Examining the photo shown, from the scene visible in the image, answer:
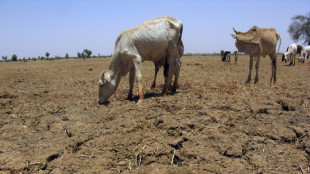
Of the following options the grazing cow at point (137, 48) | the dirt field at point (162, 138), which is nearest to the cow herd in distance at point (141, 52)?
the grazing cow at point (137, 48)

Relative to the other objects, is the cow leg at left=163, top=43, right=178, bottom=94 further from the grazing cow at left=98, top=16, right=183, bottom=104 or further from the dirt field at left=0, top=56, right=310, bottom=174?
the dirt field at left=0, top=56, right=310, bottom=174

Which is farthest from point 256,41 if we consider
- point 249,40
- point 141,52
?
point 141,52

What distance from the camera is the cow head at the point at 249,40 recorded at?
910cm

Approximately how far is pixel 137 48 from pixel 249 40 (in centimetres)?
471

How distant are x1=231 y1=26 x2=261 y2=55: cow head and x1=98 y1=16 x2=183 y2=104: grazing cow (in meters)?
3.23

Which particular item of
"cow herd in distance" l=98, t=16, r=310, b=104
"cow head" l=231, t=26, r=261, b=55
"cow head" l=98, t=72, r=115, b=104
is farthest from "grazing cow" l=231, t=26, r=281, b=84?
"cow head" l=98, t=72, r=115, b=104

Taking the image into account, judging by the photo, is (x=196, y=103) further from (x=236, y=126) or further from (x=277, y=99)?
(x=277, y=99)

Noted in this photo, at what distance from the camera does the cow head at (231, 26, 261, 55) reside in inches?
358

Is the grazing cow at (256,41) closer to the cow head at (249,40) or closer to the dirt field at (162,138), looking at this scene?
the cow head at (249,40)

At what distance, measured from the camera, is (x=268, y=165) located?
3404 millimetres

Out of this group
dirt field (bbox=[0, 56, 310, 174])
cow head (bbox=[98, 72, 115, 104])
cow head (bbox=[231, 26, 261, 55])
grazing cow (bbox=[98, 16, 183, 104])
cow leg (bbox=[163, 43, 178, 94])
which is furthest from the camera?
cow head (bbox=[231, 26, 261, 55])

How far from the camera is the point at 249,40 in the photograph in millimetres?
9102

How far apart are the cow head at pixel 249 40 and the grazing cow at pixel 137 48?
323cm

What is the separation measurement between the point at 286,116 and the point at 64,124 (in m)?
4.28
